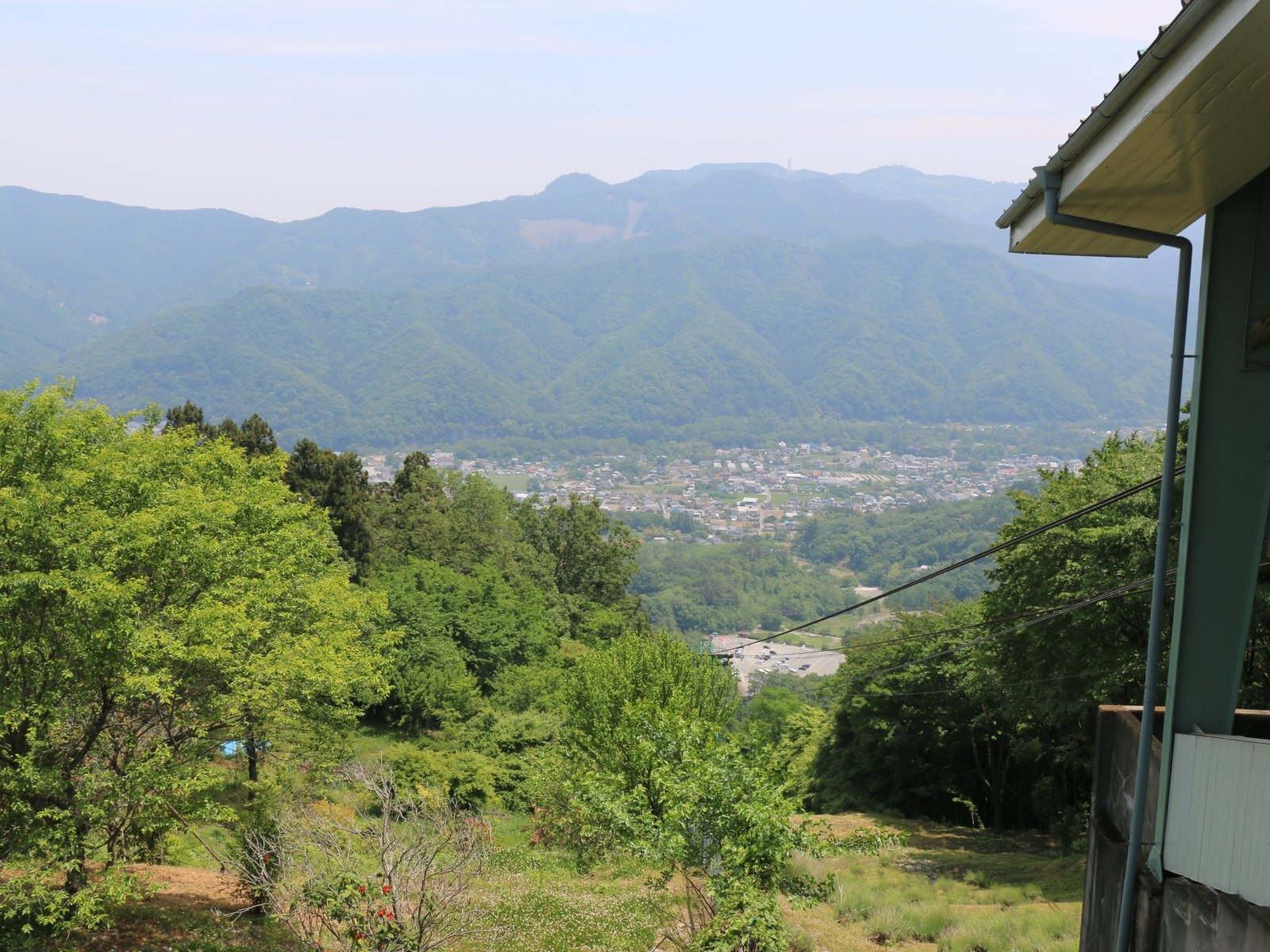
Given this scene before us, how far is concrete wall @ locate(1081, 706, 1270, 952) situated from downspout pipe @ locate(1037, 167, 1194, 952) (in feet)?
0.28

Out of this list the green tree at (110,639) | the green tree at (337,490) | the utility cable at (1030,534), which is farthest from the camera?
the green tree at (337,490)

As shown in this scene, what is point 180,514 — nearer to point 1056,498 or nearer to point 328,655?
point 328,655

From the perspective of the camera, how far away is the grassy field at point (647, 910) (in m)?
12.6

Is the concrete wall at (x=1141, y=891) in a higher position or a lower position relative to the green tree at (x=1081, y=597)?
lower

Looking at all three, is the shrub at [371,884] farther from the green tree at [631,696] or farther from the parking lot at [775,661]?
the parking lot at [775,661]

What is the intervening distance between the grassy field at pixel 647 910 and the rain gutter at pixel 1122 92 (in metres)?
8.55

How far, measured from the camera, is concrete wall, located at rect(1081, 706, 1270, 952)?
478cm

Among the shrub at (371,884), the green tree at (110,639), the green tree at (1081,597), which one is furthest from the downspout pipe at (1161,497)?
the green tree at (1081,597)

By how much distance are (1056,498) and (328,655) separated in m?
15.4

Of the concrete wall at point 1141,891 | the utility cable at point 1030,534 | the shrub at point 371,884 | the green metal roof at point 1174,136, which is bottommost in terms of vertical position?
the shrub at point 371,884

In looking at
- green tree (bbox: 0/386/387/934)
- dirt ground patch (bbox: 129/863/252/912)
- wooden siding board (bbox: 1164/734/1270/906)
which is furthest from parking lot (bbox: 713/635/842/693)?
wooden siding board (bbox: 1164/734/1270/906)

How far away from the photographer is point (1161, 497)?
4.89 metres

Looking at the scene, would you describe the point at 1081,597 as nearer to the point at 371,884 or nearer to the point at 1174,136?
the point at 371,884

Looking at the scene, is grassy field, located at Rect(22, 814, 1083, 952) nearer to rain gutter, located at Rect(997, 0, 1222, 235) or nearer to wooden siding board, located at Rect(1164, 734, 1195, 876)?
wooden siding board, located at Rect(1164, 734, 1195, 876)
